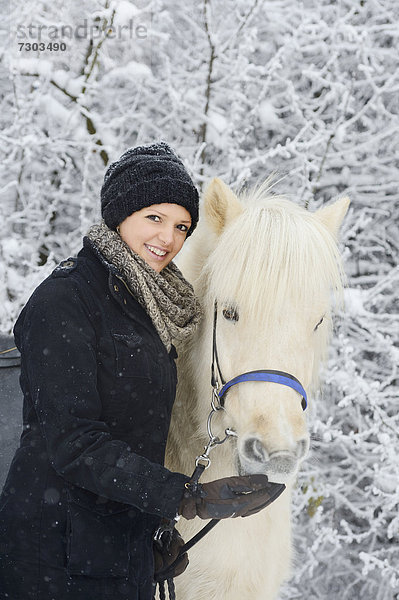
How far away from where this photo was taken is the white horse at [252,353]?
5.46 feet

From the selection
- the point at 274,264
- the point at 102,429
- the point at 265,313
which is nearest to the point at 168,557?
the point at 102,429

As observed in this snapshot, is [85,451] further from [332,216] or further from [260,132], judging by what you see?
[260,132]

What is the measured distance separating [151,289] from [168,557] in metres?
0.93

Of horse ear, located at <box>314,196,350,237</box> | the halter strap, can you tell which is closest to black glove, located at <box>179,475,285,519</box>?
the halter strap

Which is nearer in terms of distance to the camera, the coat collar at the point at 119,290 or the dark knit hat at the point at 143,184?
the coat collar at the point at 119,290

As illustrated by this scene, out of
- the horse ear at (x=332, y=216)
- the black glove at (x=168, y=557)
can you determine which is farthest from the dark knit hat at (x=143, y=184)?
the black glove at (x=168, y=557)

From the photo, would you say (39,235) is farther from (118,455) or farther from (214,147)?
(118,455)

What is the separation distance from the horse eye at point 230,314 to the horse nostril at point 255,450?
17.6 inches

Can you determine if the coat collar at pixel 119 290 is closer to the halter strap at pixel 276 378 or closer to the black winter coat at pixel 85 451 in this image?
the black winter coat at pixel 85 451

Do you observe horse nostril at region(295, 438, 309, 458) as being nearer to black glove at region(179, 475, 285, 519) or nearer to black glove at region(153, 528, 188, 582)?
black glove at region(179, 475, 285, 519)

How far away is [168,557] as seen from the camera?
196 cm

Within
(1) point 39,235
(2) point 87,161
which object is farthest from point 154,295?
(1) point 39,235

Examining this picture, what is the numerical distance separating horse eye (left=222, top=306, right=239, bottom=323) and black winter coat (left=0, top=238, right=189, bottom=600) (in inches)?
10.8

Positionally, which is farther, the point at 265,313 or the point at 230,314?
the point at 230,314
